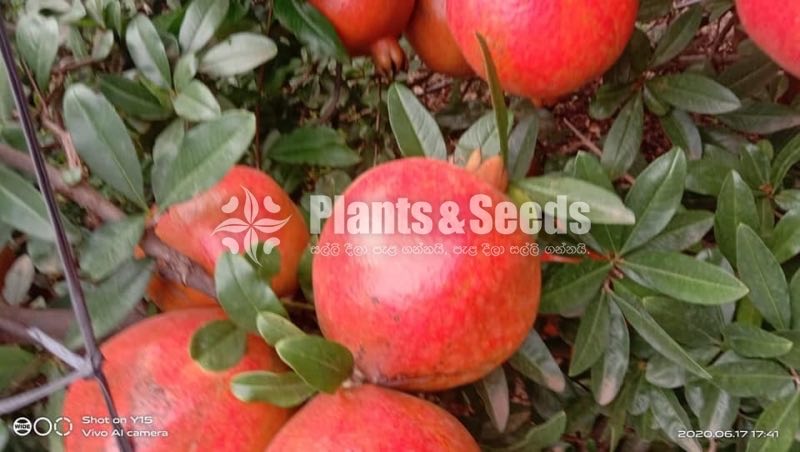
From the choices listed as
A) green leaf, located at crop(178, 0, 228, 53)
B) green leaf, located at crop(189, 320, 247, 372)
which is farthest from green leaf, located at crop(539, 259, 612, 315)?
green leaf, located at crop(178, 0, 228, 53)

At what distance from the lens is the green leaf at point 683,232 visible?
584mm

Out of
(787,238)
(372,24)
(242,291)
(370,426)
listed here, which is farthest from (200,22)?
(787,238)

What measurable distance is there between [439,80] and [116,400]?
704 mm

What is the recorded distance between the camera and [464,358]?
0.44 m

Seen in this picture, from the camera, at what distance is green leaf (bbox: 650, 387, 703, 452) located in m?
0.59

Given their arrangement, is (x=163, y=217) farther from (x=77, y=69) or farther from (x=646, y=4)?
(x=646, y=4)

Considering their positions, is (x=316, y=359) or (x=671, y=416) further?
(x=671, y=416)

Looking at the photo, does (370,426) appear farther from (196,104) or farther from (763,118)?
(763,118)

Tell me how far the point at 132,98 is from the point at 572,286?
369mm

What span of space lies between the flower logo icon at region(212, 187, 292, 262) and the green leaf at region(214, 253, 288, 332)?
42mm

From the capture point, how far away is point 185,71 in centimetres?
59

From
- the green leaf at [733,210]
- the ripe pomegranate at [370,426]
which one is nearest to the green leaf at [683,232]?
the green leaf at [733,210]

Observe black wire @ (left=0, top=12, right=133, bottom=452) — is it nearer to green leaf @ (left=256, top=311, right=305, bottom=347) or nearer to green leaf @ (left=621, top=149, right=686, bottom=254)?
green leaf @ (left=256, top=311, right=305, bottom=347)

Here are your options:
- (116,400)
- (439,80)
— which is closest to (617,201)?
(116,400)
